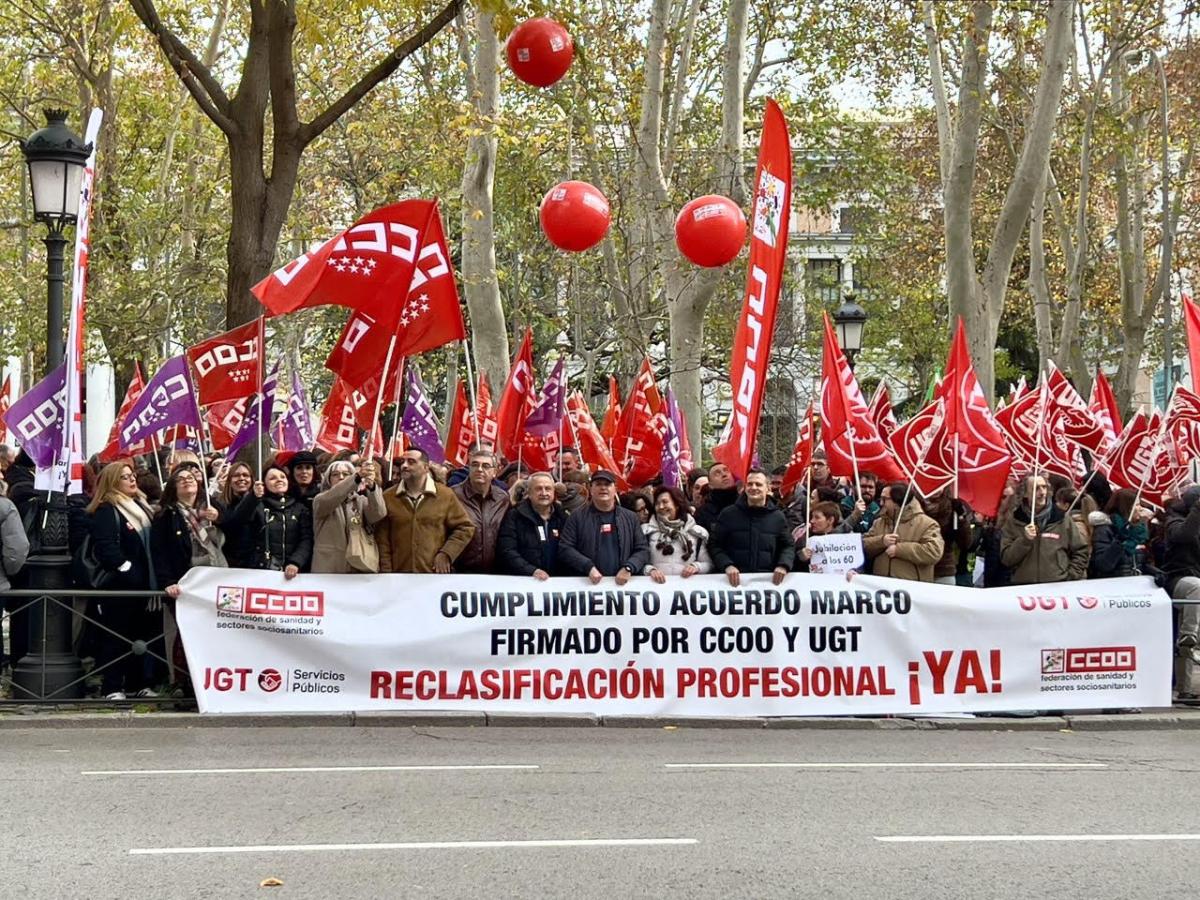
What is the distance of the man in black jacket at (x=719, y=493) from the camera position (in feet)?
42.4

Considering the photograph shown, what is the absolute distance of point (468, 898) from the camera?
6.13m

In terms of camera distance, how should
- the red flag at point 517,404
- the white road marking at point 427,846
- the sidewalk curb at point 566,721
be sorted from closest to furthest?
the white road marking at point 427,846
the sidewalk curb at point 566,721
the red flag at point 517,404

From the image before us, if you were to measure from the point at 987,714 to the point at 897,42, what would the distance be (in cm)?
1551

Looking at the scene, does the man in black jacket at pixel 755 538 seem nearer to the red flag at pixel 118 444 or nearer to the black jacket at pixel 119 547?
the black jacket at pixel 119 547

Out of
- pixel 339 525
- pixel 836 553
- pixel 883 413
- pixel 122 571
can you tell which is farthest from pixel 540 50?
pixel 883 413

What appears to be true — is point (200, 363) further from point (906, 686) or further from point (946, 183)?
point (946, 183)

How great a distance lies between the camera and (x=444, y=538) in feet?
39.1

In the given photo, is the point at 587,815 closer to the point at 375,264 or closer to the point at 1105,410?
the point at 375,264

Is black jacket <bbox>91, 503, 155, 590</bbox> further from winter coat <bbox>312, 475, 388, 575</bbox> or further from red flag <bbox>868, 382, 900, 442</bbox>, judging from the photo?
red flag <bbox>868, 382, 900, 442</bbox>

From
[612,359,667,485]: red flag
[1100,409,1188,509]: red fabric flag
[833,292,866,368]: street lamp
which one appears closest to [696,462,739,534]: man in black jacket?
[1100,409,1188,509]: red fabric flag

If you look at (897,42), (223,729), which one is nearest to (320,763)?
(223,729)

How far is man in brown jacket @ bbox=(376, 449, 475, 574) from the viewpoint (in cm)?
1184

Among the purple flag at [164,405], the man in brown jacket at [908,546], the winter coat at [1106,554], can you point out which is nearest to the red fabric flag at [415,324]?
the purple flag at [164,405]

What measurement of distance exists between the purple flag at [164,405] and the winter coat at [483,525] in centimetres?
285
